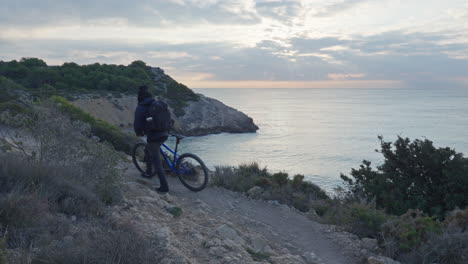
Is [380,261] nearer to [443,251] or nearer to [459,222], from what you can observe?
[443,251]

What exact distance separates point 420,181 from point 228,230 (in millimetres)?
9060

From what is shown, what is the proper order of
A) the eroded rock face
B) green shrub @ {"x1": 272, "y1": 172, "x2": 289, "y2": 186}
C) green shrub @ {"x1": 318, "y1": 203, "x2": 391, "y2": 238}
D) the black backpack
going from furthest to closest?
the eroded rock face < green shrub @ {"x1": 272, "y1": 172, "x2": 289, "y2": 186} < the black backpack < green shrub @ {"x1": 318, "y1": 203, "x2": 391, "y2": 238}

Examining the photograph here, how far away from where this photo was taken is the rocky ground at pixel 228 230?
4672mm

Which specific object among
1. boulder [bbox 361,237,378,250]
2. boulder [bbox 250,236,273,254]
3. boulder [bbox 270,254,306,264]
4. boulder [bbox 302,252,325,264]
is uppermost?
boulder [bbox 250,236,273,254]

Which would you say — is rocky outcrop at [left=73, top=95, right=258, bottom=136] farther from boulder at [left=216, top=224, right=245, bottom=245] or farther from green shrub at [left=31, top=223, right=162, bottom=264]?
green shrub at [left=31, top=223, right=162, bottom=264]

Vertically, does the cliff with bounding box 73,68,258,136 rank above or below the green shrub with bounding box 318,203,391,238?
above

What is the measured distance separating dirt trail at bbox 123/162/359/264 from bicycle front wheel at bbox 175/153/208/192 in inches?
6.6

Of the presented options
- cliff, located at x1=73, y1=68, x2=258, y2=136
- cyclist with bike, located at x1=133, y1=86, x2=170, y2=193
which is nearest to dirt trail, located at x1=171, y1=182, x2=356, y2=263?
cyclist with bike, located at x1=133, y1=86, x2=170, y2=193

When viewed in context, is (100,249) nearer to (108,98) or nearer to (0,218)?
(0,218)

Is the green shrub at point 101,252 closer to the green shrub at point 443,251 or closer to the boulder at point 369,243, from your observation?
the green shrub at point 443,251

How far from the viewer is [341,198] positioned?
10336mm

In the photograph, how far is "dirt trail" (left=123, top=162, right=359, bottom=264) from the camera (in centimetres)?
574

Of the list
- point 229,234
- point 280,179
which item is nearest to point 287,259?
point 229,234

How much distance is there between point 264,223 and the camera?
7.07 m
